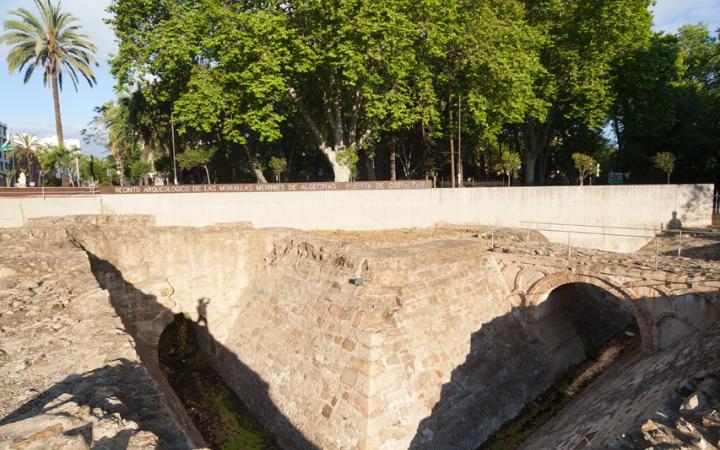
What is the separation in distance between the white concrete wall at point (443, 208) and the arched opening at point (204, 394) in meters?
6.58

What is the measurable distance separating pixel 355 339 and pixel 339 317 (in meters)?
0.89

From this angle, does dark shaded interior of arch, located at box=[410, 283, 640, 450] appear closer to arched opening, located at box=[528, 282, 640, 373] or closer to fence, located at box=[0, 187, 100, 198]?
arched opening, located at box=[528, 282, 640, 373]

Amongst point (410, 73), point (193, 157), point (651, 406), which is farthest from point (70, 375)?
point (193, 157)

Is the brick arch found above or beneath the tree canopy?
beneath

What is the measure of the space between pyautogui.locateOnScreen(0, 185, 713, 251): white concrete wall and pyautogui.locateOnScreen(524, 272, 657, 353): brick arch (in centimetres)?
891

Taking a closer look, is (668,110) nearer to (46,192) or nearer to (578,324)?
(578,324)

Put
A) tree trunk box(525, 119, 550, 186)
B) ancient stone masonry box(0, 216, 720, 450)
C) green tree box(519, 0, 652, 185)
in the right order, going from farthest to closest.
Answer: tree trunk box(525, 119, 550, 186) < green tree box(519, 0, 652, 185) < ancient stone masonry box(0, 216, 720, 450)

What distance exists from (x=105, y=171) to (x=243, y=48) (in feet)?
94.2

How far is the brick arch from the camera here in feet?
35.0

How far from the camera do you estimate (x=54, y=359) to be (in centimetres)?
507

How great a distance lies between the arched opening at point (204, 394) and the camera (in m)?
10.7

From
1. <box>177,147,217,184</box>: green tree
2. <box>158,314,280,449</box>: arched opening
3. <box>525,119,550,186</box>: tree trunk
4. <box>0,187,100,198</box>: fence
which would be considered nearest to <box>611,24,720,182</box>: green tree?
<box>525,119,550,186</box>: tree trunk

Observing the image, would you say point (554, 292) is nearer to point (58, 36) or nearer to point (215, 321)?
point (215, 321)

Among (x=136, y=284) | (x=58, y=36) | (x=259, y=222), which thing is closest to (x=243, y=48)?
(x=259, y=222)
